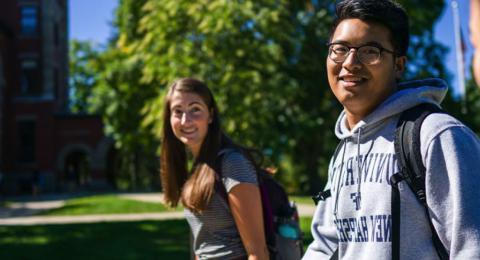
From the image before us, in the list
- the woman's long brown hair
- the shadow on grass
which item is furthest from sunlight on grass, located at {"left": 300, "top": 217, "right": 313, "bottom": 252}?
the woman's long brown hair

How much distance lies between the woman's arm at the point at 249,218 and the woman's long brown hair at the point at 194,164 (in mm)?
161

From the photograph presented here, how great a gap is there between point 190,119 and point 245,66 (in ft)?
41.9

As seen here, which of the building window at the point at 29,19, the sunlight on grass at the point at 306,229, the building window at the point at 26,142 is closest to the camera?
the sunlight on grass at the point at 306,229

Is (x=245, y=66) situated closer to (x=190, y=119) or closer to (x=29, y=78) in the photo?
(x=190, y=119)

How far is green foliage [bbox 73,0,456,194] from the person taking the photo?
1481cm

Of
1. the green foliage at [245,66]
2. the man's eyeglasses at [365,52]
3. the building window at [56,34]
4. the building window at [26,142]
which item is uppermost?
the building window at [56,34]

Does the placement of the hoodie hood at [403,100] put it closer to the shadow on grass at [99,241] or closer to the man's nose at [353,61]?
the man's nose at [353,61]

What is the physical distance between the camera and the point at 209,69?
49.8ft

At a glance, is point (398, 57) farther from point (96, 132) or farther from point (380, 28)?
point (96, 132)

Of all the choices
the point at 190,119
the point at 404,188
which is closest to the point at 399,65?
the point at 404,188

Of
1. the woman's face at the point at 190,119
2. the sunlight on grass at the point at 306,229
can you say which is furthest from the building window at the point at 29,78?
the woman's face at the point at 190,119

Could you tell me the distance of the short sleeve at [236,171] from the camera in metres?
2.95

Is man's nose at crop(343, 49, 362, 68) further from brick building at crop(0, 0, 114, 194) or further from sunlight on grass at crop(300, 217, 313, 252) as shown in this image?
brick building at crop(0, 0, 114, 194)

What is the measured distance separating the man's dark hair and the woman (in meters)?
1.20
